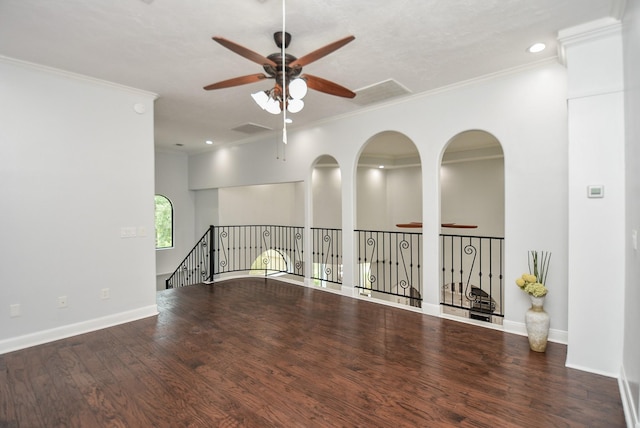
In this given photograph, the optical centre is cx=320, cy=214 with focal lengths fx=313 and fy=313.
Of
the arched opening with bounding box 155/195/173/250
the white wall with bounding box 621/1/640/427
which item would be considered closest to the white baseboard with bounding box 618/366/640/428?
the white wall with bounding box 621/1/640/427

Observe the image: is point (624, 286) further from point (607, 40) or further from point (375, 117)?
point (375, 117)

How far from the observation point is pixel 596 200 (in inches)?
105

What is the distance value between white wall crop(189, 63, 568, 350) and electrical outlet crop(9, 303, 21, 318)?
4116 mm

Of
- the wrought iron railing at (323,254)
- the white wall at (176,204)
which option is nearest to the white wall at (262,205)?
the white wall at (176,204)

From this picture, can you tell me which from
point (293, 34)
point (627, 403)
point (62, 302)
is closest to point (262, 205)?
point (62, 302)

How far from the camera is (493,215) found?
25.9ft

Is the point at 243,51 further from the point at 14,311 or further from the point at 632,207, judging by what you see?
the point at 14,311

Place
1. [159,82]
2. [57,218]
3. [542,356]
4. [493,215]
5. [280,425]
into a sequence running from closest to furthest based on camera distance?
[280,425] < [542,356] < [57,218] < [159,82] < [493,215]

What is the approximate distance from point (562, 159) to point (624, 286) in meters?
1.42

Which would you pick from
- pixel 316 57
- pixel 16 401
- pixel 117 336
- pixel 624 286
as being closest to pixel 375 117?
pixel 316 57

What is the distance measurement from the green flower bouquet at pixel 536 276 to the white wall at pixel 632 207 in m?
0.72

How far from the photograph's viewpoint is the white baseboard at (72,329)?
10.8 ft

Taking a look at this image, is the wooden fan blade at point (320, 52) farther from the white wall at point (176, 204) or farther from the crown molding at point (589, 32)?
the white wall at point (176, 204)

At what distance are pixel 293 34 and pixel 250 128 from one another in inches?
140
